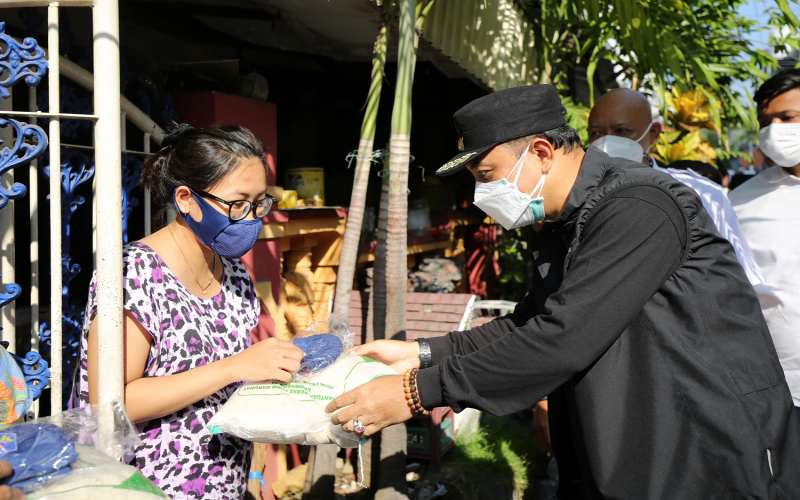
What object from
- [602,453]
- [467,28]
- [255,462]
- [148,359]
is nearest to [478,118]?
[602,453]

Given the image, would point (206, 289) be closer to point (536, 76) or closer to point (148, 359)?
point (148, 359)

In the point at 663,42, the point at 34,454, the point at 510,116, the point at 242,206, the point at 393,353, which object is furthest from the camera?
the point at 663,42

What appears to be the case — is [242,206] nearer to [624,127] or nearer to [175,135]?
[175,135]

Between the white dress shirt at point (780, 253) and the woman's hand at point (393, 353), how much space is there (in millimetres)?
1445

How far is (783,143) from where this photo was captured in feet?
9.07

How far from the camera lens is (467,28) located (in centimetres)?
429

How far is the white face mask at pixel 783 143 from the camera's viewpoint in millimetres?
2744

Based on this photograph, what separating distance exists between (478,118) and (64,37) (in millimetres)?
1405

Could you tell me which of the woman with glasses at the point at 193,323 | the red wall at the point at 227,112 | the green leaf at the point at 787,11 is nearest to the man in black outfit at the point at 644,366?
the woman with glasses at the point at 193,323

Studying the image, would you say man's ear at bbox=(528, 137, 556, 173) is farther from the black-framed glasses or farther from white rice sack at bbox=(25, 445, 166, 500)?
white rice sack at bbox=(25, 445, 166, 500)

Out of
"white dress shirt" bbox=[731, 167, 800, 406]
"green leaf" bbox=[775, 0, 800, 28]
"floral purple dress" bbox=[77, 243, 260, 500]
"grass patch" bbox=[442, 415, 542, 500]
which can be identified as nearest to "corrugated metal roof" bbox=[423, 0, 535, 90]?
"green leaf" bbox=[775, 0, 800, 28]

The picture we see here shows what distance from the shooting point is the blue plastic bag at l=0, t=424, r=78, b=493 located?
1.24 m

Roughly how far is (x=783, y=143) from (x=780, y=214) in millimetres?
302

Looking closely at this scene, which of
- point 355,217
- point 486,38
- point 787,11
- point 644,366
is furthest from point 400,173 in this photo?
point 787,11
